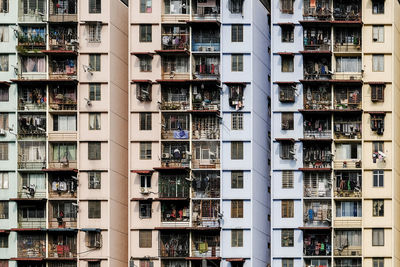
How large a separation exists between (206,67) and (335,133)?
969 centimetres

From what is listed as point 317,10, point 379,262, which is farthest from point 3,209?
point 379,262

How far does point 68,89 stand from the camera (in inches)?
4141

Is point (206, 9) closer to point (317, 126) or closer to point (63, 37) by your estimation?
point (63, 37)

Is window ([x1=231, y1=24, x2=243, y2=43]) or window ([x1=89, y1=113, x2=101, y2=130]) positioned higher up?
window ([x1=231, y1=24, x2=243, y2=43])

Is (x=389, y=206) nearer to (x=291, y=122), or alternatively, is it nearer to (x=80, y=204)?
(x=291, y=122)

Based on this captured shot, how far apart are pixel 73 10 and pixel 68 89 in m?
5.36

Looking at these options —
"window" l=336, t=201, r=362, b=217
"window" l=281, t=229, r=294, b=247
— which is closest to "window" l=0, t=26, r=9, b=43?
"window" l=281, t=229, r=294, b=247

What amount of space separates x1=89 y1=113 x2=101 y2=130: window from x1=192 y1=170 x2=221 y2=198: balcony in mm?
7283

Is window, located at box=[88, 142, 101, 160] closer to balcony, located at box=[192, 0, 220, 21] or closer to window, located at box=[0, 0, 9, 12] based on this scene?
balcony, located at box=[192, 0, 220, 21]

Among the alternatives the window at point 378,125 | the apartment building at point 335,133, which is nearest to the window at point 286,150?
the apartment building at point 335,133

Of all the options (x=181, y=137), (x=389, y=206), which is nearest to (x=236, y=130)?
(x=181, y=137)

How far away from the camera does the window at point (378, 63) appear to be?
342ft

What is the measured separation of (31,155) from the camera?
105 m

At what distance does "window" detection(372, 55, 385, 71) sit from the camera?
342 ft
